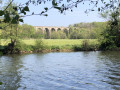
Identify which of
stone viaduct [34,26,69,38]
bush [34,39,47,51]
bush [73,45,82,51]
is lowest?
bush [73,45,82,51]

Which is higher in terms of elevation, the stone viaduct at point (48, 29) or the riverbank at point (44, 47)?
the stone viaduct at point (48, 29)

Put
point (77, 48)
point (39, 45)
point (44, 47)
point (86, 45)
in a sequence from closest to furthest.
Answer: point (39, 45) < point (44, 47) < point (86, 45) < point (77, 48)

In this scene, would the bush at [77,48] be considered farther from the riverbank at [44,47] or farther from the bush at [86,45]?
the bush at [86,45]

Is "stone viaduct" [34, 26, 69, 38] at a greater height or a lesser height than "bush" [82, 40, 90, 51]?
greater

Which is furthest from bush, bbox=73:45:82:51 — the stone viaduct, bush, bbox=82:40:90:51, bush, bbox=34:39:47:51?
the stone viaduct

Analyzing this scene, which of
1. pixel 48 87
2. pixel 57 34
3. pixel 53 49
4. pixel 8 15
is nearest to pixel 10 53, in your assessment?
pixel 53 49

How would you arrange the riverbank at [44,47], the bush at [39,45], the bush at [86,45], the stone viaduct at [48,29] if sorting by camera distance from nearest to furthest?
1. the riverbank at [44,47]
2. the bush at [39,45]
3. the bush at [86,45]
4. the stone viaduct at [48,29]

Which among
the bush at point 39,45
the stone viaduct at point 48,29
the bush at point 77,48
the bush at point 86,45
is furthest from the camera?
the stone viaduct at point 48,29

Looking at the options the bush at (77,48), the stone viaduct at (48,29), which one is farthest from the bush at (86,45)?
the stone viaduct at (48,29)

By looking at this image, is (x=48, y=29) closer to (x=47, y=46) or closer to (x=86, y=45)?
(x=86, y=45)

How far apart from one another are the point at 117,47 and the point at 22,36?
21.3 m

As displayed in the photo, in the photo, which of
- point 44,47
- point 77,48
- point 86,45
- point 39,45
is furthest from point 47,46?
point 86,45

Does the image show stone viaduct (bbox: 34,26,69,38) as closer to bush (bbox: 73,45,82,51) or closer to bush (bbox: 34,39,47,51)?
bush (bbox: 73,45,82,51)

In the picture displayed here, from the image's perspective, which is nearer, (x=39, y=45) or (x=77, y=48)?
(x=39, y=45)
